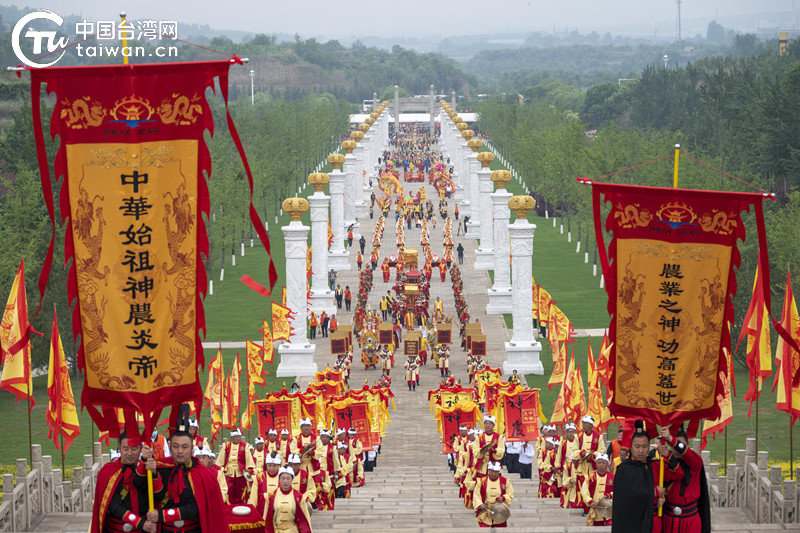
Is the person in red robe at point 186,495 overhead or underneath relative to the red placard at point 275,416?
overhead

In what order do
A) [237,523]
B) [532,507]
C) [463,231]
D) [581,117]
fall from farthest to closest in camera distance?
[581,117] < [463,231] < [532,507] < [237,523]

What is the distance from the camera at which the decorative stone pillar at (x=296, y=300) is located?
3759 centimetres

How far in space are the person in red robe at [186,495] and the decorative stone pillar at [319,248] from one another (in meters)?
32.1

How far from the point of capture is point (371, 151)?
314 ft

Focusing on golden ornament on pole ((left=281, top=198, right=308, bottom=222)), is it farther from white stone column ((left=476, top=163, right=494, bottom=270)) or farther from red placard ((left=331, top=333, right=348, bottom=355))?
white stone column ((left=476, top=163, right=494, bottom=270))

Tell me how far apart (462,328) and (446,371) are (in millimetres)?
5328

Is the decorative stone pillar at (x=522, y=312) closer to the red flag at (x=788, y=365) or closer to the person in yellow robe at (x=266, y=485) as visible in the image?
the red flag at (x=788, y=365)

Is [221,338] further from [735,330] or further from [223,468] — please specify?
[223,468]

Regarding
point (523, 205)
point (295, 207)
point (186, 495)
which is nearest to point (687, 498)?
point (186, 495)

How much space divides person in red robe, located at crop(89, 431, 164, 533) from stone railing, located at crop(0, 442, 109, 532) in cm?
514

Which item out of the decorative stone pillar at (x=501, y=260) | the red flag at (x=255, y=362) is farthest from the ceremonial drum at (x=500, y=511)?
the decorative stone pillar at (x=501, y=260)

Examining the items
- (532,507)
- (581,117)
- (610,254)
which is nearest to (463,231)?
(532,507)

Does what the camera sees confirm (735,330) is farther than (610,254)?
Yes

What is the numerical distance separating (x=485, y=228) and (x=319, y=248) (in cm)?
1476
